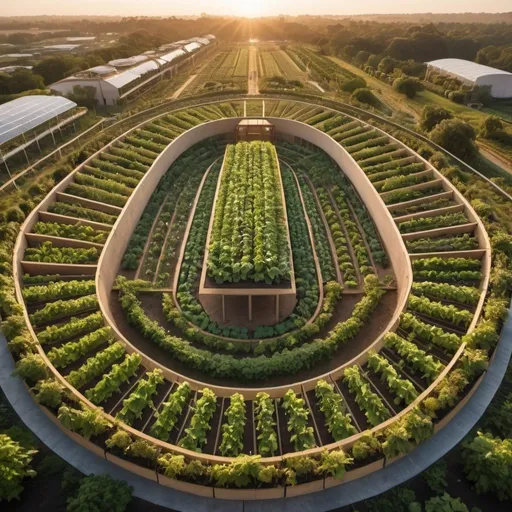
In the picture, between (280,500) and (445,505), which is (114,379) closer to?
(280,500)

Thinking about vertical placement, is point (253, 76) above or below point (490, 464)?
above

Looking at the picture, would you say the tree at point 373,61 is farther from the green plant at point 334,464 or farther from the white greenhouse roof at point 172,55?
the green plant at point 334,464

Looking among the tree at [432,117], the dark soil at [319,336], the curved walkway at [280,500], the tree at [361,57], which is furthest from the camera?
the tree at [361,57]

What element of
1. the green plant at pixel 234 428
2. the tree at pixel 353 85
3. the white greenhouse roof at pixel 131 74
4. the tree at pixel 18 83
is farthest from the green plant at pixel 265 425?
the tree at pixel 18 83

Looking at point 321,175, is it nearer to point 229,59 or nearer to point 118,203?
point 118,203

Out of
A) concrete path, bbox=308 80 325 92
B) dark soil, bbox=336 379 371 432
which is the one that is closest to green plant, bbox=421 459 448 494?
dark soil, bbox=336 379 371 432

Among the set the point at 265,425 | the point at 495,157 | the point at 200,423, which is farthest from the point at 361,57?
the point at 200,423
